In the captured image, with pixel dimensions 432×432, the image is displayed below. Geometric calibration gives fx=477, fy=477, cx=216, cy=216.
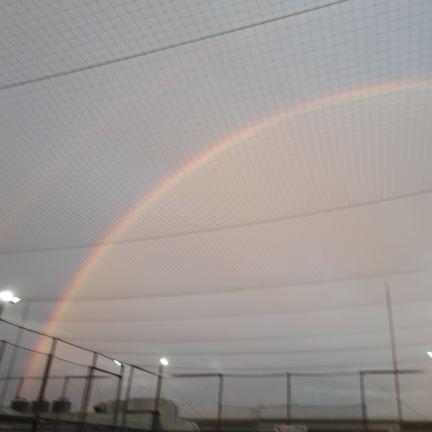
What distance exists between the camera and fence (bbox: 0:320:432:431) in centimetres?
966

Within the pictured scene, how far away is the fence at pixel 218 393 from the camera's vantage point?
966cm

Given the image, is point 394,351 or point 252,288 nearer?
point 252,288

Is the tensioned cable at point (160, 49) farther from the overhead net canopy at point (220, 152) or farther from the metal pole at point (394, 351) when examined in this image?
the metal pole at point (394, 351)

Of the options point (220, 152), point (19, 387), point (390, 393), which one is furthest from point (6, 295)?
point (390, 393)

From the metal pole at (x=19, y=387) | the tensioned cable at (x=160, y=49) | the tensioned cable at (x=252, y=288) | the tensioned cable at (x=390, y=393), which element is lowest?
the metal pole at (x=19, y=387)

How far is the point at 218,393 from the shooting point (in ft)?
36.7

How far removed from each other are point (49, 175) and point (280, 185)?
2.30 meters

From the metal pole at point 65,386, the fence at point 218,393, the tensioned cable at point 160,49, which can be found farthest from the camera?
the metal pole at point 65,386

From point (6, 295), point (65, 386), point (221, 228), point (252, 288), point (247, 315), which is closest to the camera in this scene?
point (221, 228)

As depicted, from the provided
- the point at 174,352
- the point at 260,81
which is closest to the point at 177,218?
the point at 260,81

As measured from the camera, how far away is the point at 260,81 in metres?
3.34

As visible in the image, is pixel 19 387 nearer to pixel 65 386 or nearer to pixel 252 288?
pixel 65 386

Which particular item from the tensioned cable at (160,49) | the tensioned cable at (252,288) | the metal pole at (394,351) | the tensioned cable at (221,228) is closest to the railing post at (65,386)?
the tensioned cable at (252,288)

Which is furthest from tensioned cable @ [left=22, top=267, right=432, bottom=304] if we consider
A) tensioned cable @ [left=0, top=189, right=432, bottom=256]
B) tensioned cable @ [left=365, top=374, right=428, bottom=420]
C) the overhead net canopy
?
tensioned cable @ [left=365, top=374, right=428, bottom=420]
